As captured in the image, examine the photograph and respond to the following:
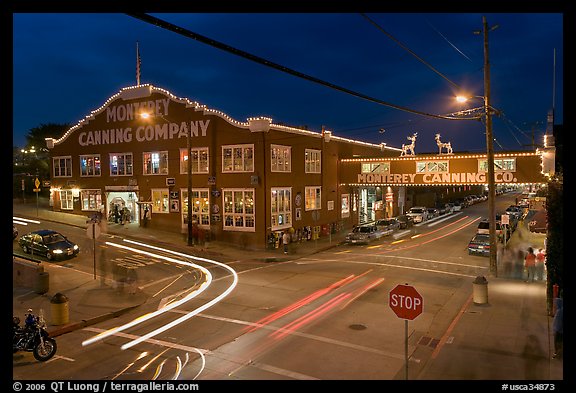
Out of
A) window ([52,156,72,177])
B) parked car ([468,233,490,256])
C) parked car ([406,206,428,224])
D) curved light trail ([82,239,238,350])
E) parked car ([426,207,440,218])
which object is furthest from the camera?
parked car ([426,207,440,218])

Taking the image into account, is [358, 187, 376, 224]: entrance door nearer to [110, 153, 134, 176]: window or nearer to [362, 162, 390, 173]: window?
[362, 162, 390, 173]: window

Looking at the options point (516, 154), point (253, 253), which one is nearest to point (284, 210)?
point (253, 253)

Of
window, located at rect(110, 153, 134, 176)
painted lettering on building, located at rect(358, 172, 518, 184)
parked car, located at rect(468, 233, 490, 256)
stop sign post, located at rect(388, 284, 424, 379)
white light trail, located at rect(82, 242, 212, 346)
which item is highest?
window, located at rect(110, 153, 134, 176)

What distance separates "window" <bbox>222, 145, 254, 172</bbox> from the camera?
3150 centimetres

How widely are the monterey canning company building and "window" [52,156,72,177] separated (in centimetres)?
10

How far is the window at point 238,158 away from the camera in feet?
103

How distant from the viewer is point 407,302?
8.91 meters

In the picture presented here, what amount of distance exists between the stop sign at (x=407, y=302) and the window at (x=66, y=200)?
4037 centimetres

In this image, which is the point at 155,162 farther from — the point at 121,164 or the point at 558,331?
the point at 558,331

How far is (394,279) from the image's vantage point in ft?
65.9

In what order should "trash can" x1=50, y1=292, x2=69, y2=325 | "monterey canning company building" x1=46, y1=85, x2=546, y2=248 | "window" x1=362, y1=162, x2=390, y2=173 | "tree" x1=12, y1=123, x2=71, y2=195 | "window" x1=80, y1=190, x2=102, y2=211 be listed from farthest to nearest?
"tree" x1=12, y1=123, x2=71, y2=195 < "window" x1=80, y1=190, x2=102, y2=211 < "window" x1=362, y1=162, x2=390, y2=173 < "monterey canning company building" x1=46, y1=85, x2=546, y2=248 < "trash can" x1=50, y1=292, x2=69, y2=325

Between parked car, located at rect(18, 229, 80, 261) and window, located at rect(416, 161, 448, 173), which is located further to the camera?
window, located at rect(416, 161, 448, 173)

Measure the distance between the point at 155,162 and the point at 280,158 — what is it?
10977mm

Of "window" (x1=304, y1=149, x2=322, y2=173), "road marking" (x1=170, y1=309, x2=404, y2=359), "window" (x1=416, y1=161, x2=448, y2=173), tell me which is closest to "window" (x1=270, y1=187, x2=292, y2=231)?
"window" (x1=304, y1=149, x2=322, y2=173)
